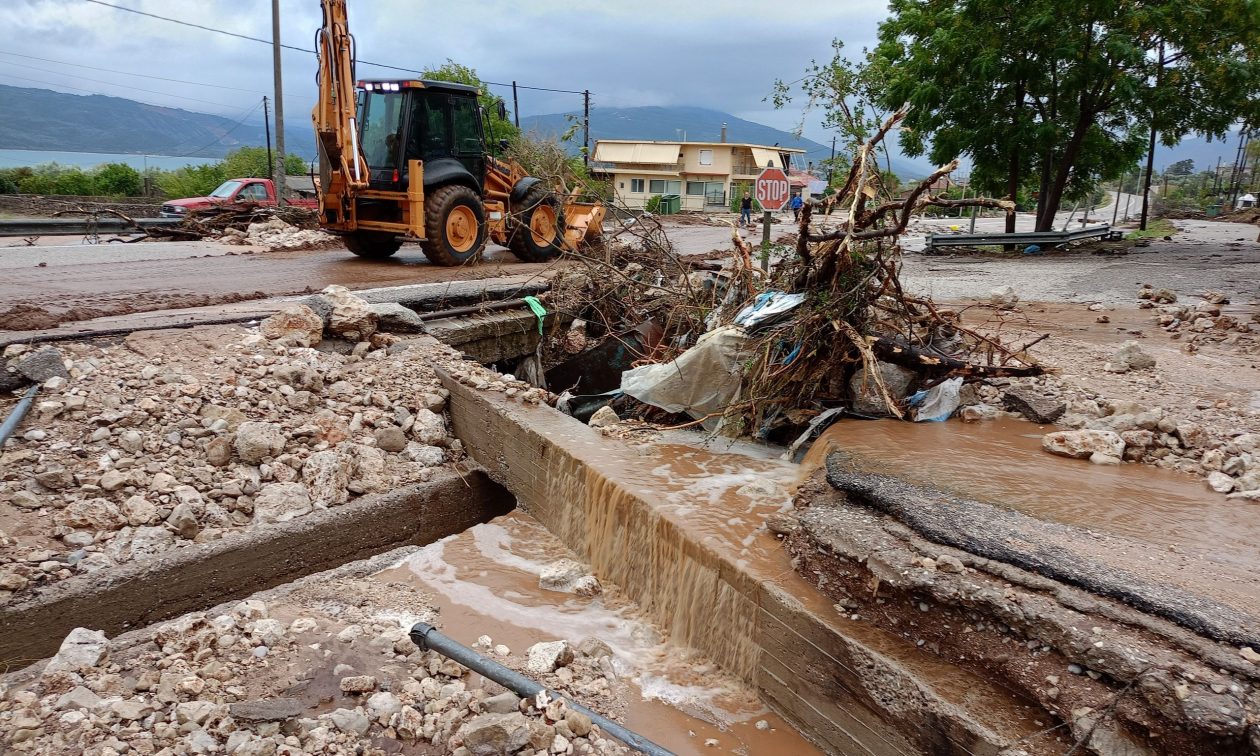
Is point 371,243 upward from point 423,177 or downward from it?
downward

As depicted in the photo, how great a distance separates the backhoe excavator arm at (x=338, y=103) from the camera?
32.2 ft

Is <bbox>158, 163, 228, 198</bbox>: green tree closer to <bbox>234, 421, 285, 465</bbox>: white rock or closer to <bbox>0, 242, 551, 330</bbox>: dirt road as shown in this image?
<bbox>0, 242, 551, 330</bbox>: dirt road

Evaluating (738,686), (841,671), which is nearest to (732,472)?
(738,686)

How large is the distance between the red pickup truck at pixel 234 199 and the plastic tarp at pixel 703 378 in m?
13.6

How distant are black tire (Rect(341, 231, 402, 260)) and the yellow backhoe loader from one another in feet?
0.05

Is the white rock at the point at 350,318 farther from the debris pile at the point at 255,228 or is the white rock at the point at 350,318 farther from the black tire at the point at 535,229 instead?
the debris pile at the point at 255,228

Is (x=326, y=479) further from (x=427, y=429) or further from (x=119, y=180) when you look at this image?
(x=119, y=180)

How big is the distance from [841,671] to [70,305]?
7485 mm

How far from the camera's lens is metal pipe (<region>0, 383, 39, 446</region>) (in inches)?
188

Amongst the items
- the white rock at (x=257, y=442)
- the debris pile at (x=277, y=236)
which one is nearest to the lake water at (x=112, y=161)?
the debris pile at (x=277, y=236)

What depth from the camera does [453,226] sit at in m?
11.2

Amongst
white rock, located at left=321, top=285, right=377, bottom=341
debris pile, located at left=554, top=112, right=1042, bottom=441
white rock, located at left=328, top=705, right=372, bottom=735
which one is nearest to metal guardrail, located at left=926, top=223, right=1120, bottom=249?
debris pile, located at left=554, top=112, right=1042, bottom=441

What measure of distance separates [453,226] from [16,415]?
22.5 feet

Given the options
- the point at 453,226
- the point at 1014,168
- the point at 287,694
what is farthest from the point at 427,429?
the point at 1014,168
